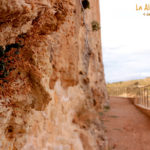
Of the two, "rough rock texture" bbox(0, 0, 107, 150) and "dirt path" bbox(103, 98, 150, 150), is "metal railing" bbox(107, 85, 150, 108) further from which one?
"rough rock texture" bbox(0, 0, 107, 150)

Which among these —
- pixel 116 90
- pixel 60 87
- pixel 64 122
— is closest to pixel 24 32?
pixel 60 87

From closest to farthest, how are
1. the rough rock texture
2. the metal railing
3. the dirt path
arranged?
1. the rough rock texture
2. the dirt path
3. the metal railing

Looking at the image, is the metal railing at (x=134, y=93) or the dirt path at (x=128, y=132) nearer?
the dirt path at (x=128, y=132)

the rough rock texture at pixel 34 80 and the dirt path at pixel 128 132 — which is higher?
the rough rock texture at pixel 34 80

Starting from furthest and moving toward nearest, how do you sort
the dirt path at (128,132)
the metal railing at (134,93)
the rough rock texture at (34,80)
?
the metal railing at (134,93)
the dirt path at (128,132)
the rough rock texture at (34,80)

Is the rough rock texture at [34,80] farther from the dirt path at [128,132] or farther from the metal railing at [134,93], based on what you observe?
the metal railing at [134,93]

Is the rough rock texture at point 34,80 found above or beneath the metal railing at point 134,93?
above

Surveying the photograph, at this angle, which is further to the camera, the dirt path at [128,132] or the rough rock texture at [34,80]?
the dirt path at [128,132]

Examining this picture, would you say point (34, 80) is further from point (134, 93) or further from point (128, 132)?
point (134, 93)

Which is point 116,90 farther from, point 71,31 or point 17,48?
point 17,48

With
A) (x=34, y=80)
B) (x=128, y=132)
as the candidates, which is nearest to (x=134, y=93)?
(x=128, y=132)

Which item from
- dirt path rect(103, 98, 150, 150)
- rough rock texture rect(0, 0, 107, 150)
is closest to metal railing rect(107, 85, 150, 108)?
dirt path rect(103, 98, 150, 150)

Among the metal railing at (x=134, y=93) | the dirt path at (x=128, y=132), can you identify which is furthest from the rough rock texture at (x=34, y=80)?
the metal railing at (x=134, y=93)

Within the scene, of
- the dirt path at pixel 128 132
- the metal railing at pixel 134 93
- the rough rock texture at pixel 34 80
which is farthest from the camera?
the metal railing at pixel 134 93
